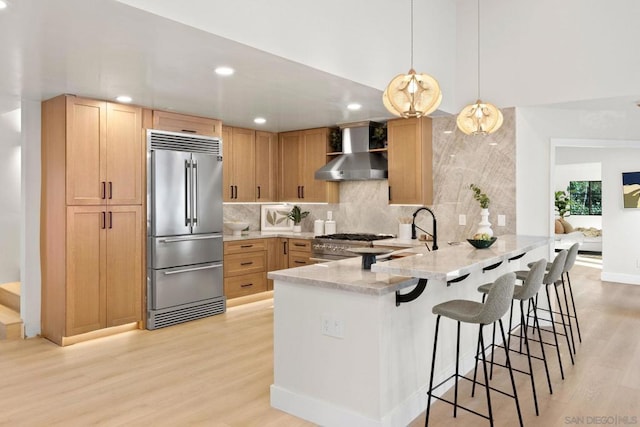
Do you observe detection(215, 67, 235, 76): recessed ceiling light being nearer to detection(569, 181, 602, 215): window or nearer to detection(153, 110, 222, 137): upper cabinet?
detection(153, 110, 222, 137): upper cabinet

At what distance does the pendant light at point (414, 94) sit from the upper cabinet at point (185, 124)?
2.94 m

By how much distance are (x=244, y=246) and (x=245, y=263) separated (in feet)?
0.74

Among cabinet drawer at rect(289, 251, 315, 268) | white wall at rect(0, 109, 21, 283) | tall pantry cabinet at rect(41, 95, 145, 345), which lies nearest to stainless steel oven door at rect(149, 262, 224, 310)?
tall pantry cabinet at rect(41, 95, 145, 345)

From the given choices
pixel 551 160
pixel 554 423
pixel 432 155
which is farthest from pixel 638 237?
pixel 554 423

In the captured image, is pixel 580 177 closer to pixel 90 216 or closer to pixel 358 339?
pixel 358 339

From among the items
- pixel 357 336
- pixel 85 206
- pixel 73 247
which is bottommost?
pixel 357 336

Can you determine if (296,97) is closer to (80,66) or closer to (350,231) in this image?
(80,66)

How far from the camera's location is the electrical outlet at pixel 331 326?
2.72 m

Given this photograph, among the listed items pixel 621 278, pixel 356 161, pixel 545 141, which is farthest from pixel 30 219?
pixel 621 278

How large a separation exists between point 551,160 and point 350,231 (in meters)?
2.77

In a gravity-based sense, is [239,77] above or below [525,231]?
above

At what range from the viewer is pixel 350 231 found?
6637 millimetres

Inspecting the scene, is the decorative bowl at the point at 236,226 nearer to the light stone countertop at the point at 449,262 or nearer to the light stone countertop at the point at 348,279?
the light stone countertop at the point at 348,279

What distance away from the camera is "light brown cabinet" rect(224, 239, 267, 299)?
19.1 feet
